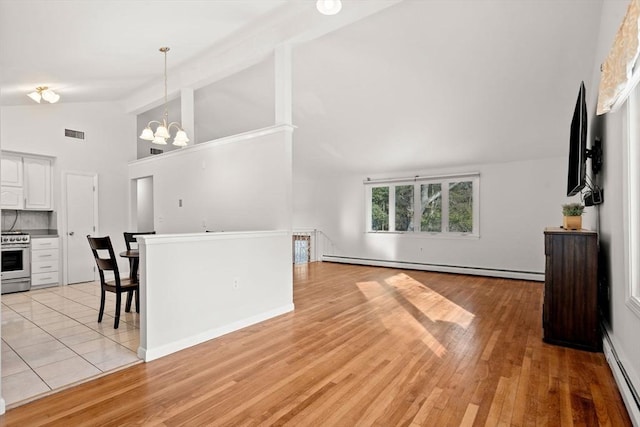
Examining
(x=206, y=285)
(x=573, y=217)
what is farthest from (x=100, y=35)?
(x=573, y=217)

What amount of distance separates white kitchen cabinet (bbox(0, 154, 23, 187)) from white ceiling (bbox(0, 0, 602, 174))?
1.09 m

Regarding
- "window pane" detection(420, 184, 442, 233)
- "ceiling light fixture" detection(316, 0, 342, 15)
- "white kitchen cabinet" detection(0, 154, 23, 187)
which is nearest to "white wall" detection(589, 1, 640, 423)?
"ceiling light fixture" detection(316, 0, 342, 15)

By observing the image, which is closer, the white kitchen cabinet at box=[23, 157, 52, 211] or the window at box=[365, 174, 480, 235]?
the white kitchen cabinet at box=[23, 157, 52, 211]

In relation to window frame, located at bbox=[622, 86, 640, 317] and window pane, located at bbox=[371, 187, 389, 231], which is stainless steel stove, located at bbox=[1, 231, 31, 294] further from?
window frame, located at bbox=[622, 86, 640, 317]

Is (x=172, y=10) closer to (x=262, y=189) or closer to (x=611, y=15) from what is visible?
(x=262, y=189)

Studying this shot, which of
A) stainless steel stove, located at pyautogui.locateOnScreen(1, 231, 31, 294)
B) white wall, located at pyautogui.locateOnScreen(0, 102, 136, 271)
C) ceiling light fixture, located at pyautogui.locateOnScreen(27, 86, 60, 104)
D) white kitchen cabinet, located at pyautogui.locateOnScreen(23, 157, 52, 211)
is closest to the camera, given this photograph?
ceiling light fixture, located at pyautogui.locateOnScreen(27, 86, 60, 104)

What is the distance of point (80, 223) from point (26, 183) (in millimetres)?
994

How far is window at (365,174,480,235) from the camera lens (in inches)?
273

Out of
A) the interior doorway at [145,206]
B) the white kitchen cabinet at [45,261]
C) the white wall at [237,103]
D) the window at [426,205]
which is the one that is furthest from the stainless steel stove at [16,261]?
the window at [426,205]

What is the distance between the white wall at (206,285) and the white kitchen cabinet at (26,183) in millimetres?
4215

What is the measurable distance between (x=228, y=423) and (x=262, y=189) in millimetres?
2968

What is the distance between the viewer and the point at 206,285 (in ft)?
10.6

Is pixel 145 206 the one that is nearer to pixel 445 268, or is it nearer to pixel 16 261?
pixel 16 261

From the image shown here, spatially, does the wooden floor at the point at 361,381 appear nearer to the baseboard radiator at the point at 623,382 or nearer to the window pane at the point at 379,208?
the baseboard radiator at the point at 623,382
